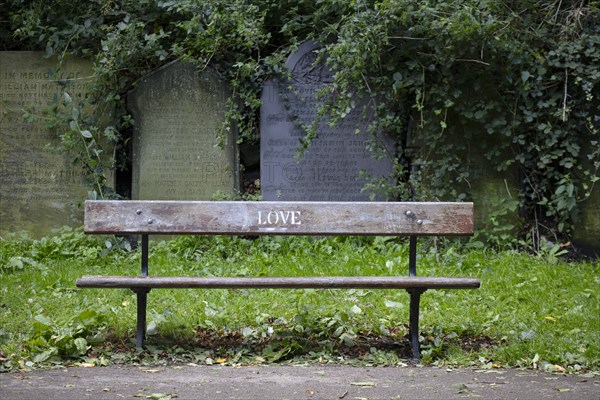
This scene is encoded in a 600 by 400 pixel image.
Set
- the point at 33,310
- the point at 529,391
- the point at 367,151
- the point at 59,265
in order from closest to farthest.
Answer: the point at 529,391 < the point at 33,310 < the point at 59,265 < the point at 367,151

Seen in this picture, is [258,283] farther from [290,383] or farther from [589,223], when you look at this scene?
[589,223]

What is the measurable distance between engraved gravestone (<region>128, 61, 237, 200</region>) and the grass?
2.41 ft

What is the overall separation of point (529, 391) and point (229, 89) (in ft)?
16.5

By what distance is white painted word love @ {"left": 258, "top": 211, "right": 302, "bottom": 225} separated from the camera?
4664 millimetres

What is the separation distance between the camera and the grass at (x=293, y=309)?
4.54 m

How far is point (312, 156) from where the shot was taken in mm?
7996

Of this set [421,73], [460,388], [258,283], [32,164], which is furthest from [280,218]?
[32,164]

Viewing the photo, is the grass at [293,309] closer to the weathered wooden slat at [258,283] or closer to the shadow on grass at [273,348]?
the shadow on grass at [273,348]

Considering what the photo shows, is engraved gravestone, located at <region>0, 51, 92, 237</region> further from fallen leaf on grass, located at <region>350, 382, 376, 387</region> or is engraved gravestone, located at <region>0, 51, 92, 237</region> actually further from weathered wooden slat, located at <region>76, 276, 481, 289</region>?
fallen leaf on grass, located at <region>350, 382, 376, 387</region>

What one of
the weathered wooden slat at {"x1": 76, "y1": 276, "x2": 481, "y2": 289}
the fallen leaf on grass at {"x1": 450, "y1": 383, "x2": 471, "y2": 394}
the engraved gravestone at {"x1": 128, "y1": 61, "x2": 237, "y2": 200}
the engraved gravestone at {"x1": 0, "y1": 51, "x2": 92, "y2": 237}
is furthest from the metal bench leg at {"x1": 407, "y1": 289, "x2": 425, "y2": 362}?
the engraved gravestone at {"x1": 0, "y1": 51, "x2": 92, "y2": 237}

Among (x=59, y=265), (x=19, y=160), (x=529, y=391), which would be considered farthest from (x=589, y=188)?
(x=19, y=160)

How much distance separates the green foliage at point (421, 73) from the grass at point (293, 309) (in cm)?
85

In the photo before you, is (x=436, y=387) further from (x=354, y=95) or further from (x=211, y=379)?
(x=354, y=95)

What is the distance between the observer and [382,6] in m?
7.28
